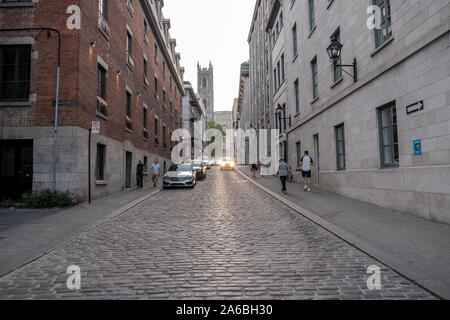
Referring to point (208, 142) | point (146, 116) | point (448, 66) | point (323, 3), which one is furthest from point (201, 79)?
point (448, 66)

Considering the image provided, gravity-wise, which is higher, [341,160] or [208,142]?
[208,142]

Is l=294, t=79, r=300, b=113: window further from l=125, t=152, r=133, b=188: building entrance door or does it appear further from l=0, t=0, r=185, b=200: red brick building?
l=0, t=0, r=185, b=200: red brick building

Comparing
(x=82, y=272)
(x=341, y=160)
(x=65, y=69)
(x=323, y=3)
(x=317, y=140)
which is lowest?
(x=82, y=272)

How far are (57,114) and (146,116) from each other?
36.2 feet

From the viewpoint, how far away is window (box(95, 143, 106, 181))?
519 inches

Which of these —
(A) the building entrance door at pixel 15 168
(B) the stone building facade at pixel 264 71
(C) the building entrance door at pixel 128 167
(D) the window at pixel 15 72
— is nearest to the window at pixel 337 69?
(C) the building entrance door at pixel 128 167

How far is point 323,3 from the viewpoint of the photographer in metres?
14.0

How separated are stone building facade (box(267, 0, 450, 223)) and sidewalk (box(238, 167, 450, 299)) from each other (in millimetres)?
625

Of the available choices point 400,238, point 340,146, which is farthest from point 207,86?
point 400,238

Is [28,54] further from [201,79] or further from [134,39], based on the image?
[201,79]

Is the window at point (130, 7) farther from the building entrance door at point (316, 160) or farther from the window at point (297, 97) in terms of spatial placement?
the building entrance door at point (316, 160)

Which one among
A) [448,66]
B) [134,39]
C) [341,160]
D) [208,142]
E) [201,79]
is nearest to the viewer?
[448,66]

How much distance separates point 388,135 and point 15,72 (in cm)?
1291

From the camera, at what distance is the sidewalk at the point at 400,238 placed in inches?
154
